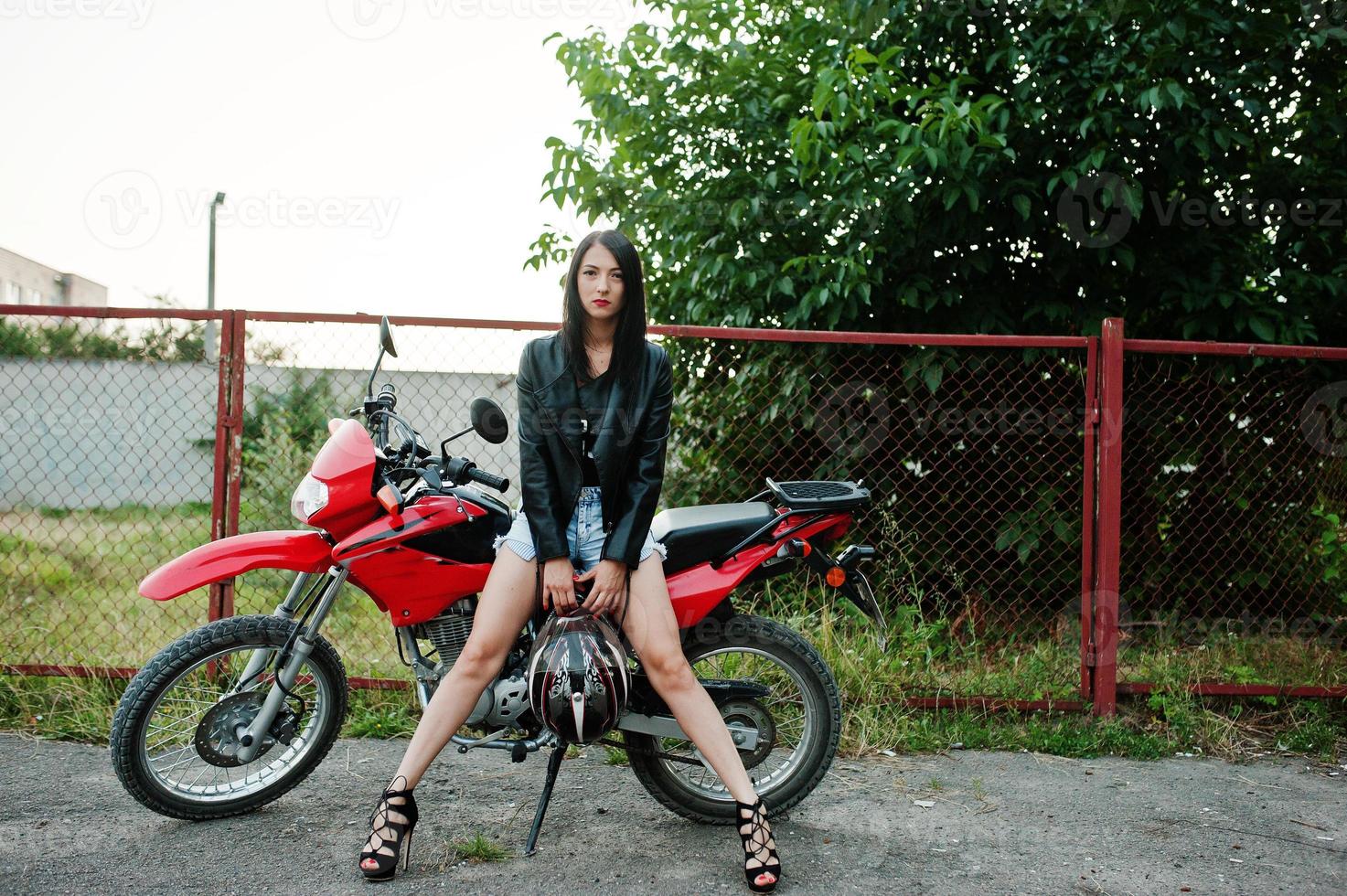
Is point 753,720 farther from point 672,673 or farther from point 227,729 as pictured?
point 227,729

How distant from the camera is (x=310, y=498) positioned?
265cm

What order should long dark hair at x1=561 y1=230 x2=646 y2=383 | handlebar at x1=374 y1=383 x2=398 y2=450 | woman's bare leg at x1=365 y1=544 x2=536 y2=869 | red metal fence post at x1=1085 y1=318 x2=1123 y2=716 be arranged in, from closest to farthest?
woman's bare leg at x1=365 y1=544 x2=536 y2=869, long dark hair at x1=561 y1=230 x2=646 y2=383, handlebar at x1=374 y1=383 x2=398 y2=450, red metal fence post at x1=1085 y1=318 x2=1123 y2=716

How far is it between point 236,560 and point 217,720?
1.71 feet

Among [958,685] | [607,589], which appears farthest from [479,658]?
[958,685]

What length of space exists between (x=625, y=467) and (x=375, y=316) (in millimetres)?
1573

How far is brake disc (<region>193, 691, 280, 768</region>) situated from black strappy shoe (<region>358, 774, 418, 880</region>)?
0.52m

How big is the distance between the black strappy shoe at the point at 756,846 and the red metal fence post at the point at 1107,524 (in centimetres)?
207

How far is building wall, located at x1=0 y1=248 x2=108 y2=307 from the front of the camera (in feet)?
72.5

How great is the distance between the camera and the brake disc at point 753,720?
114 inches

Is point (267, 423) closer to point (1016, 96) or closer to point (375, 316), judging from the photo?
point (375, 316)

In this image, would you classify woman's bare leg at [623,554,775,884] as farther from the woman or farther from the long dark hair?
the long dark hair

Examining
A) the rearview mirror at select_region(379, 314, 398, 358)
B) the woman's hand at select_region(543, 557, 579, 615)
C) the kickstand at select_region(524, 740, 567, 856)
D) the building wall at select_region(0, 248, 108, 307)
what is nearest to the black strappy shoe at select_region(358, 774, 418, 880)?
the kickstand at select_region(524, 740, 567, 856)

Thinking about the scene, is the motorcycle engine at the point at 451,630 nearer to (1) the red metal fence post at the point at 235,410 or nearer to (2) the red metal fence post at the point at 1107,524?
(1) the red metal fence post at the point at 235,410

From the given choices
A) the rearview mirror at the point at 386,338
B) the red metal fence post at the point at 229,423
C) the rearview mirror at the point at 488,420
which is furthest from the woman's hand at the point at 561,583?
the red metal fence post at the point at 229,423
